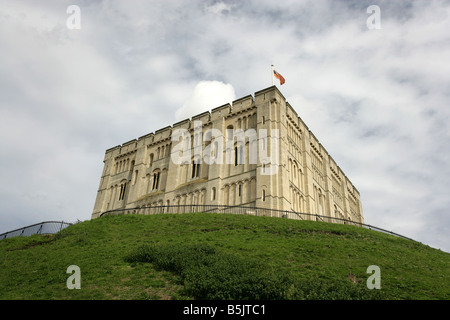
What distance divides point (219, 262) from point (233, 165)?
22766mm

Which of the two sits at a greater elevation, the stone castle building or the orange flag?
the orange flag

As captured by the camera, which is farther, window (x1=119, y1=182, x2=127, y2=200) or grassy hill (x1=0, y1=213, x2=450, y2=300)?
window (x1=119, y1=182, x2=127, y2=200)

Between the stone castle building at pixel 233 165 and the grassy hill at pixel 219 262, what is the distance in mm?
9897

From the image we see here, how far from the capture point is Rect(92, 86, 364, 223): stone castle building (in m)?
36.0

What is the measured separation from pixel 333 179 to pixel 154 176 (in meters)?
23.7

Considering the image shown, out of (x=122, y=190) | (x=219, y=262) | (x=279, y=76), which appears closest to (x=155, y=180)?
(x=122, y=190)

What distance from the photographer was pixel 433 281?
15.6 metres

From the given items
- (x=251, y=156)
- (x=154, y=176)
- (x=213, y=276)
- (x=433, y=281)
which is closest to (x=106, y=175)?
(x=154, y=176)

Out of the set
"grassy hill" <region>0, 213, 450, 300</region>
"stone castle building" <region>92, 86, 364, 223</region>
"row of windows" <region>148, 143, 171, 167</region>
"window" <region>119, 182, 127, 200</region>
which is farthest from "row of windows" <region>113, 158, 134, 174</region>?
"grassy hill" <region>0, 213, 450, 300</region>

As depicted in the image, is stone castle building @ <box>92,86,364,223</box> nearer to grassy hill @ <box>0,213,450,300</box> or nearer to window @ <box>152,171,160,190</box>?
window @ <box>152,171,160,190</box>

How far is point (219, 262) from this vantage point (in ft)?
51.8

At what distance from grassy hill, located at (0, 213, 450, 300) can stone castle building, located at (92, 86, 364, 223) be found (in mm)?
9897

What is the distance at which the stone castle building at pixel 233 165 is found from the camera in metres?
36.0
